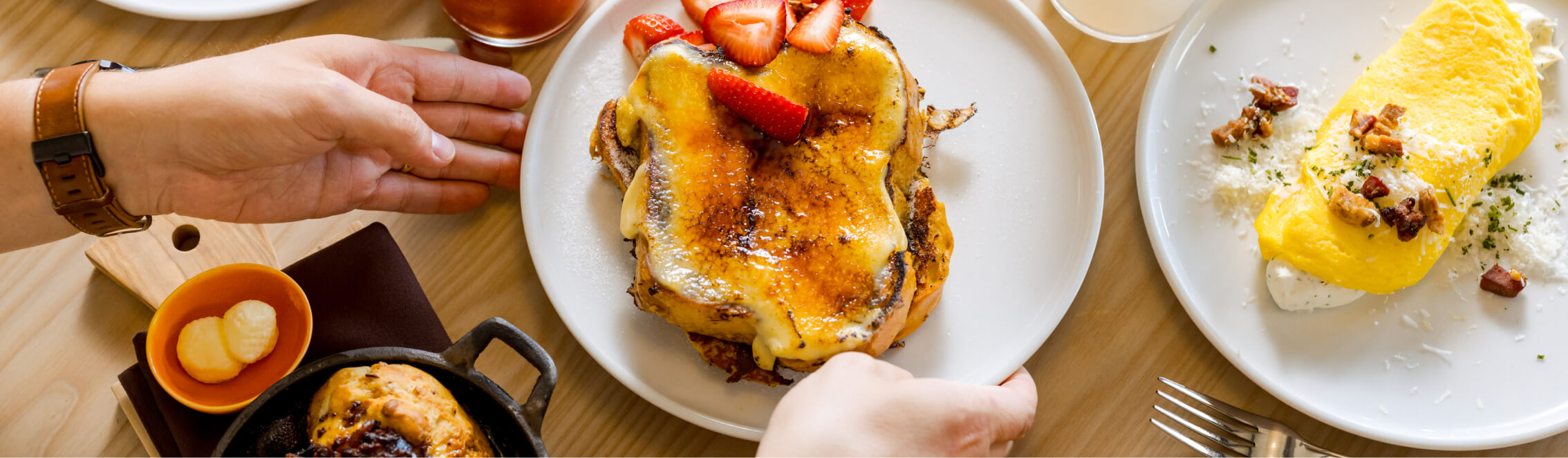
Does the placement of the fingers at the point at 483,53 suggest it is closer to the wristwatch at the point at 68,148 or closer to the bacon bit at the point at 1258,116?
the wristwatch at the point at 68,148

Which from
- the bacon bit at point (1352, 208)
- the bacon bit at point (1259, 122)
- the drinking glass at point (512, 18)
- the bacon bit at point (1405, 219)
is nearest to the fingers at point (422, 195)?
the drinking glass at point (512, 18)

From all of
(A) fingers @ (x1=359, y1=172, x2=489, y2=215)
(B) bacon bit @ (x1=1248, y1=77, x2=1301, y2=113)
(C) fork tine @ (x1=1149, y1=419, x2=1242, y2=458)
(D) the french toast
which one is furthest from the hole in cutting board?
(B) bacon bit @ (x1=1248, y1=77, x2=1301, y2=113)

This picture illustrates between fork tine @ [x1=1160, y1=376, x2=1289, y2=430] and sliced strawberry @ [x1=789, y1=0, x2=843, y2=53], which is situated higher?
sliced strawberry @ [x1=789, y1=0, x2=843, y2=53]

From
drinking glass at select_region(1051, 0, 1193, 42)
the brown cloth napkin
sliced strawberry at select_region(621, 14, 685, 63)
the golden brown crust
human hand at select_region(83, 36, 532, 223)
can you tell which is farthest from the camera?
drinking glass at select_region(1051, 0, 1193, 42)

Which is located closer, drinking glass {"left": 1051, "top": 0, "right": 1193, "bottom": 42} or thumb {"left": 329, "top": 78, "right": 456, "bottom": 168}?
thumb {"left": 329, "top": 78, "right": 456, "bottom": 168}

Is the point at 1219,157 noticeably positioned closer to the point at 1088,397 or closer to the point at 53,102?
the point at 1088,397

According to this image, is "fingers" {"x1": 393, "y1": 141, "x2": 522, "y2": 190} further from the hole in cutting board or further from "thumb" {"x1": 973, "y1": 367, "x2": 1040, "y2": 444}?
"thumb" {"x1": 973, "y1": 367, "x2": 1040, "y2": 444}

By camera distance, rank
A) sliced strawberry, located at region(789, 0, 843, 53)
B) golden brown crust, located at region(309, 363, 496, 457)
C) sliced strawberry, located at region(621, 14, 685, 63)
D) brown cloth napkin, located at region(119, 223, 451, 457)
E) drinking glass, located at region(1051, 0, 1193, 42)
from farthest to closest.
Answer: drinking glass, located at region(1051, 0, 1193, 42), sliced strawberry, located at region(621, 14, 685, 63), brown cloth napkin, located at region(119, 223, 451, 457), sliced strawberry, located at region(789, 0, 843, 53), golden brown crust, located at region(309, 363, 496, 457)
